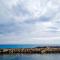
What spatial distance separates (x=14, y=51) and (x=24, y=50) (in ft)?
17.2

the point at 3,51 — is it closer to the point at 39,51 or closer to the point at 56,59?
the point at 39,51

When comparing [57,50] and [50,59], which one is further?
[57,50]

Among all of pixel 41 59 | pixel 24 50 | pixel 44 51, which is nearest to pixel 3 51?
pixel 24 50

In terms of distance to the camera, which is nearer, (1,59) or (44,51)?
(1,59)

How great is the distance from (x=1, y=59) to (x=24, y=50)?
2062 centimetres

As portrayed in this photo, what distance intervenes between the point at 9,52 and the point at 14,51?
2.69 m

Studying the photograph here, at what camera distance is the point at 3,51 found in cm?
7312

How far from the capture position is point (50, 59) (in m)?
53.9

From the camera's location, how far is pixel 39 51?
73.9 m

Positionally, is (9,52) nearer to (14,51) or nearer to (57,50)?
(14,51)

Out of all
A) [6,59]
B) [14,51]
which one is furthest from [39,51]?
[6,59]

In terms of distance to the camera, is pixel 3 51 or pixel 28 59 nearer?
pixel 28 59

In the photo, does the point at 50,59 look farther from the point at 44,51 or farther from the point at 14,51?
the point at 14,51

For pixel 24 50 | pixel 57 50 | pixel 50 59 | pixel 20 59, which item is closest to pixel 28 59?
pixel 20 59
